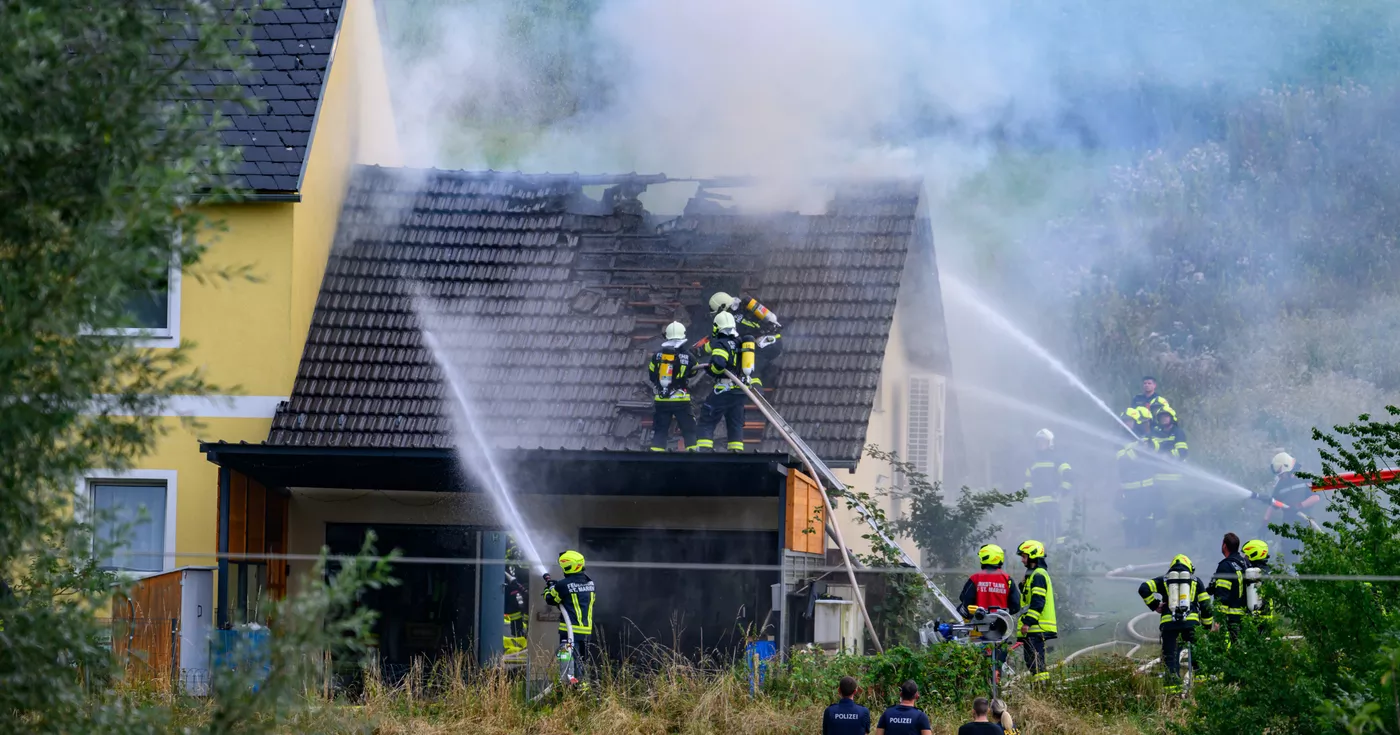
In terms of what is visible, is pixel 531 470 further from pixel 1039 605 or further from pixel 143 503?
pixel 1039 605

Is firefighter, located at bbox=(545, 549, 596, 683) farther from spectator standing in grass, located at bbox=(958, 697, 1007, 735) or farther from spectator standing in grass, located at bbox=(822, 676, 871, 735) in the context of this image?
spectator standing in grass, located at bbox=(958, 697, 1007, 735)

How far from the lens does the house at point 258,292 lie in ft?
56.7

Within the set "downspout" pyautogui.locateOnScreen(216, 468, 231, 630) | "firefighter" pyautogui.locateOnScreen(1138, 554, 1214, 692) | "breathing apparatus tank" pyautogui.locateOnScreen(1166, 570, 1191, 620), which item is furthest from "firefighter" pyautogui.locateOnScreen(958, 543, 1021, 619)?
"downspout" pyautogui.locateOnScreen(216, 468, 231, 630)

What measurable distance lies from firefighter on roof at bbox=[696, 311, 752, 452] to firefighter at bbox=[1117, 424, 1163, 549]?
29.0ft

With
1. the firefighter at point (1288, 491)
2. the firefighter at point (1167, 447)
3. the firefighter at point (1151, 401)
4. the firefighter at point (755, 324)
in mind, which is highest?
the firefighter at point (755, 324)

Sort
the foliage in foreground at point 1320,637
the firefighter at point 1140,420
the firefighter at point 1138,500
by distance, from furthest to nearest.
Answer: the firefighter at point 1138,500 < the firefighter at point 1140,420 < the foliage in foreground at point 1320,637

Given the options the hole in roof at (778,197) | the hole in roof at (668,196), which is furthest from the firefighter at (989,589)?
the hole in roof at (668,196)

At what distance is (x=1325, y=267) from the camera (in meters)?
40.8

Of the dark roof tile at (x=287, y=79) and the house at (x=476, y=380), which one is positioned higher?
the dark roof tile at (x=287, y=79)

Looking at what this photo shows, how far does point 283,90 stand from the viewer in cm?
1848

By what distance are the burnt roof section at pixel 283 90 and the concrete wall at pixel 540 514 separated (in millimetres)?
3395

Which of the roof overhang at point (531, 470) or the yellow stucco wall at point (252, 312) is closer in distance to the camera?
the roof overhang at point (531, 470)

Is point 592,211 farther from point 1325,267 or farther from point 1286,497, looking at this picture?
point 1325,267

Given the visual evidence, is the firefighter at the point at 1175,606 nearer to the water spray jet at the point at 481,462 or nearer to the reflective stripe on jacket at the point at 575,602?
the reflective stripe on jacket at the point at 575,602
